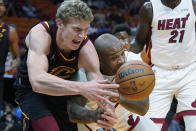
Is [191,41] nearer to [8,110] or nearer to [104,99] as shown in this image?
[104,99]

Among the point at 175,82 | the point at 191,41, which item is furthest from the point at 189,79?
the point at 191,41

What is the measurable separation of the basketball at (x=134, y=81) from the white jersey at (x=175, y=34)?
109cm

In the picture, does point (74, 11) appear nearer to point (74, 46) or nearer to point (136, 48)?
point (74, 46)

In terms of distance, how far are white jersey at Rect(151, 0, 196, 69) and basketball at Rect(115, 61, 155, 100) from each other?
109 centimetres

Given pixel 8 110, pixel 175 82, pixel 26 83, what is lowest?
pixel 8 110

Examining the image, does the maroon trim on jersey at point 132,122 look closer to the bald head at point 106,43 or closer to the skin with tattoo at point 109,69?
the skin with tattoo at point 109,69

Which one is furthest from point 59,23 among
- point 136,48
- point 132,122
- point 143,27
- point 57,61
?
point 136,48

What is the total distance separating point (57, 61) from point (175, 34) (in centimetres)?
150

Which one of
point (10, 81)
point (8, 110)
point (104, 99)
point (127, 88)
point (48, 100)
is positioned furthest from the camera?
point (10, 81)

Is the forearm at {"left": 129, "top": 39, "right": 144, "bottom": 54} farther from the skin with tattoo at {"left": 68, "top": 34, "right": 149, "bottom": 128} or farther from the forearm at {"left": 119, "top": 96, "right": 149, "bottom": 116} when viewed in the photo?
the forearm at {"left": 119, "top": 96, "right": 149, "bottom": 116}

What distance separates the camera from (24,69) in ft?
10.9

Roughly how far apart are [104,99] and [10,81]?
3.93 metres

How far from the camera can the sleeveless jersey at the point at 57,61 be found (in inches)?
122

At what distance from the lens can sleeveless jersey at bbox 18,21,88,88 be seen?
3.09 m
